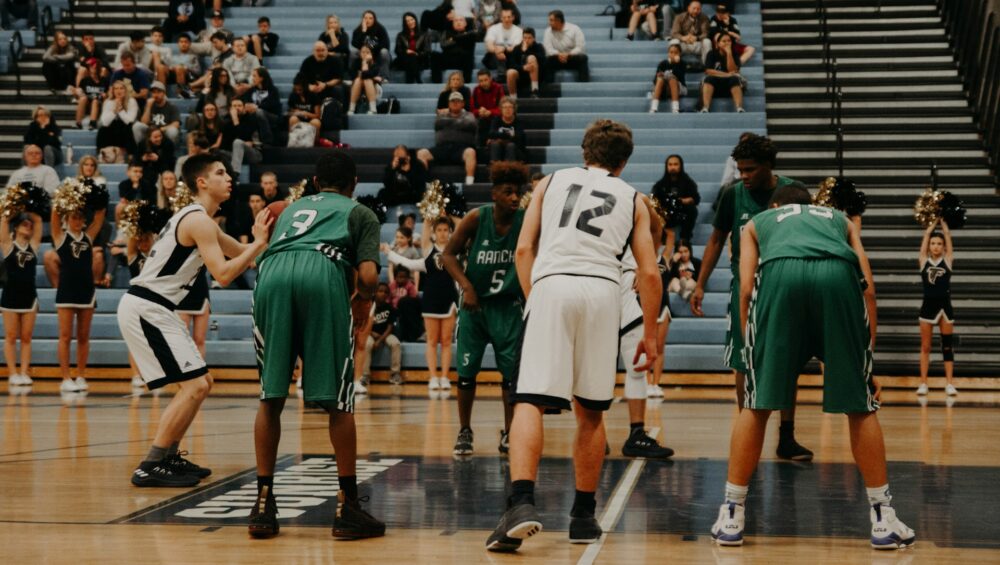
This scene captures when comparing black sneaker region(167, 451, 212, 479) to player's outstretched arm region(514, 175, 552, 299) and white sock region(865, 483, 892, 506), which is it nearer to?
player's outstretched arm region(514, 175, 552, 299)

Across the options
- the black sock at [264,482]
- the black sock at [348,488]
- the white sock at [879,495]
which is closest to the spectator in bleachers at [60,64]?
the black sock at [264,482]

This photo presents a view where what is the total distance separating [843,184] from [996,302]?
599 centimetres

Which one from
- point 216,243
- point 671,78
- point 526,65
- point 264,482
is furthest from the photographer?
point 526,65

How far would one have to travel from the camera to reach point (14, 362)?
14539 millimetres

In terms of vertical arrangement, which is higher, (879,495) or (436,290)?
(879,495)

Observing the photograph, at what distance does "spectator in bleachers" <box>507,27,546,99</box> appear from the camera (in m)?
18.8

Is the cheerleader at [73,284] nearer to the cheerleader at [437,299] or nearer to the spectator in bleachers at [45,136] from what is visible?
the cheerleader at [437,299]

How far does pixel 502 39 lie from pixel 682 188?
5.03m

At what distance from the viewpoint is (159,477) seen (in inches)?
288

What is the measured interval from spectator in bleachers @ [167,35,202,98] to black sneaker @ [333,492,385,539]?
49.8 ft

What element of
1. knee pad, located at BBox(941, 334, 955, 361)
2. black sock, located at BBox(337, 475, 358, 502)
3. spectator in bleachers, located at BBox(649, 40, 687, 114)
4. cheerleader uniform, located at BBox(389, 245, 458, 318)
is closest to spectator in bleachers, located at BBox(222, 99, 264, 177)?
cheerleader uniform, located at BBox(389, 245, 458, 318)

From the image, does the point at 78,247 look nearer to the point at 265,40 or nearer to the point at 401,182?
the point at 401,182

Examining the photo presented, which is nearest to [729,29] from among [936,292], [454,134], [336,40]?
[454,134]

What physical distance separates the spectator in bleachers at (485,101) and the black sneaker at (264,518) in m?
12.4
